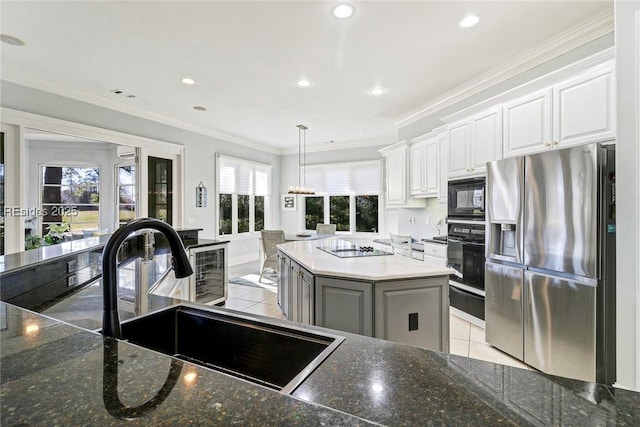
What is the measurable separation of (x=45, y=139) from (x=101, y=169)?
1177 mm

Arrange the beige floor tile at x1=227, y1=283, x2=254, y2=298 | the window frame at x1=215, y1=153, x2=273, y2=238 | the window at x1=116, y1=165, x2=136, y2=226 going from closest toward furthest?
the beige floor tile at x1=227, y1=283, x2=254, y2=298 → the window frame at x1=215, y1=153, x2=273, y2=238 → the window at x1=116, y1=165, x2=136, y2=226

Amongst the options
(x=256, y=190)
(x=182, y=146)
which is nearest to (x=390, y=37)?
(x=182, y=146)

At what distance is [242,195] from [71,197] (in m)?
3.82

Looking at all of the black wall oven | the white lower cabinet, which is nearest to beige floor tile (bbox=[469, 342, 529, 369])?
the black wall oven

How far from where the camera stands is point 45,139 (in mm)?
6531

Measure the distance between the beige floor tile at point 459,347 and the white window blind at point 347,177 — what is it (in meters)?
4.27

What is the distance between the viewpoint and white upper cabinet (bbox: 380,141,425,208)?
500 cm

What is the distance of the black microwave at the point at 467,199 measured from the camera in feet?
10.6

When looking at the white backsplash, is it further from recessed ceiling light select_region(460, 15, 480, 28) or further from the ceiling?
recessed ceiling light select_region(460, 15, 480, 28)

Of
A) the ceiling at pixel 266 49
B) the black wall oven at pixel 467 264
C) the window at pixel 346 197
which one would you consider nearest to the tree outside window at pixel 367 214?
the window at pixel 346 197

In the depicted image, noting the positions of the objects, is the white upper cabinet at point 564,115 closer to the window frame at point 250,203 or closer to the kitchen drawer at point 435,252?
the kitchen drawer at point 435,252

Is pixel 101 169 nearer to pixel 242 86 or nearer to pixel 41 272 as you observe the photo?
pixel 242 86

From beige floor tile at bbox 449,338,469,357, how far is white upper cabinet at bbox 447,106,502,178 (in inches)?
69.8

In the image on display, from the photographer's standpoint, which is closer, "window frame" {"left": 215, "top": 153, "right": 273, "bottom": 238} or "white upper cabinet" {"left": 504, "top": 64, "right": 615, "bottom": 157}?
"white upper cabinet" {"left": 504, "top": 64, "right": 615, "bottom": 157}
